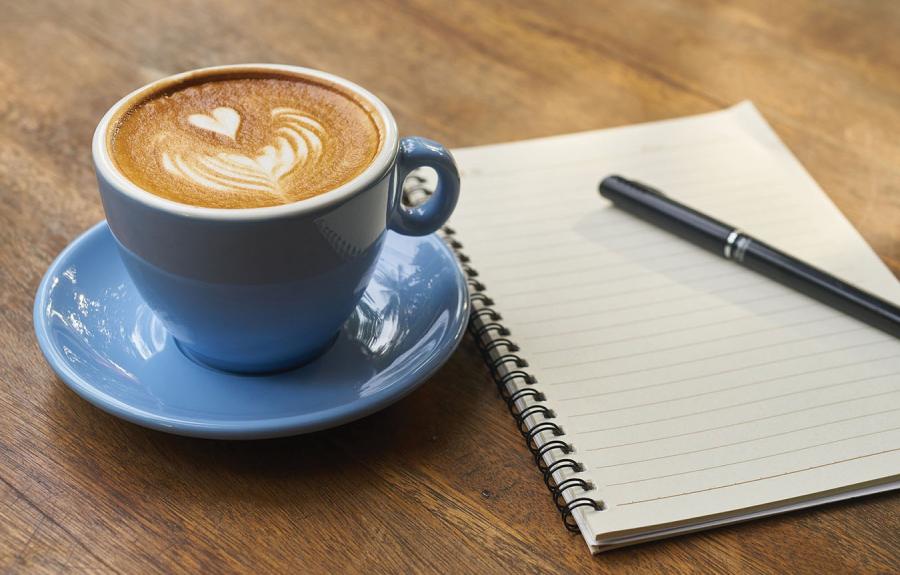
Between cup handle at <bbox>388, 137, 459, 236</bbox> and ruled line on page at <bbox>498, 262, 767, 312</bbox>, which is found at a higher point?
cup handle at <bbox>388, 137, 459, 236</bbox>

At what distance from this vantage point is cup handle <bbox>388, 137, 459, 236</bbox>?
2.29ft

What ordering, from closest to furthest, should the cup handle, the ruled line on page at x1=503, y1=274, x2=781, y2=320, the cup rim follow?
the cup rim < the cup handle < the ruled line on page at x1=503, y1=274, x2=781, y2=320

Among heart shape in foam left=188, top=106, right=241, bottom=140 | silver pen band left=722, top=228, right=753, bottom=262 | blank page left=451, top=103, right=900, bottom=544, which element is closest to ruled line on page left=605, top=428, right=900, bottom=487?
blank page left=451, top=103, right=900, bottom=544

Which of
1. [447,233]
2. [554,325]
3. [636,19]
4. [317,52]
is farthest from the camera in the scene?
[636,19]

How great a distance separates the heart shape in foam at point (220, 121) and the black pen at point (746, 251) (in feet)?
1.35

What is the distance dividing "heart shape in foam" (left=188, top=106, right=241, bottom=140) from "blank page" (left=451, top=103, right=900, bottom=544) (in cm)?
27

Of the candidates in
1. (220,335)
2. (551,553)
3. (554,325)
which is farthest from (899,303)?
(220,335)

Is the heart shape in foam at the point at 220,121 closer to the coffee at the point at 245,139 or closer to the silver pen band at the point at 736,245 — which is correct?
the coffee at the point at 245,139

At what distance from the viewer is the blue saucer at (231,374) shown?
644 mm

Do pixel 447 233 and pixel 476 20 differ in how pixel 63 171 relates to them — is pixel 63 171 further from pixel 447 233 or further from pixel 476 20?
pixel 476 20

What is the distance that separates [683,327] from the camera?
81cm

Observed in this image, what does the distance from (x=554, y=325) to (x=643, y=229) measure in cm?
19

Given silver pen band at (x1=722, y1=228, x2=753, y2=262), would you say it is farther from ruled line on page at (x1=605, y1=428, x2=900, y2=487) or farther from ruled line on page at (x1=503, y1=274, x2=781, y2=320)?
ruled line on page at (x1=605, y1=428, x2=900, y2=487)

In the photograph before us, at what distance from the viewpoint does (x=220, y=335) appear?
664 millimetres
